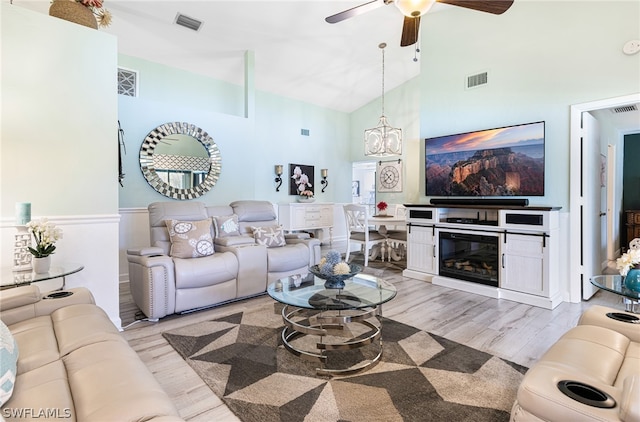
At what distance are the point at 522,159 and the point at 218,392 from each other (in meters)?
3.96

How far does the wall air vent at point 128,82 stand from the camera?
465 cm

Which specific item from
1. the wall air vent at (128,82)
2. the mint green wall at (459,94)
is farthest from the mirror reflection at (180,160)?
the wall air vent at (128,82)

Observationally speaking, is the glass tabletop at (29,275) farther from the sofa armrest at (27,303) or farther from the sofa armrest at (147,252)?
the sofa armrest at (147,252)

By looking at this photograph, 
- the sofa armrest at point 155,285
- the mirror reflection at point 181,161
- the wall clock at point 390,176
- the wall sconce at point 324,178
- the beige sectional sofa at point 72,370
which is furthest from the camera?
the wall sconce at point 324,178

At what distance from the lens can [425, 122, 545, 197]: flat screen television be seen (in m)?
3.71

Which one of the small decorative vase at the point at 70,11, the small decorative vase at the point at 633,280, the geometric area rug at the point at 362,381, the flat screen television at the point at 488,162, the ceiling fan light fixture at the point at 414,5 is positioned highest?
the small decorative vase at the point at 70,11

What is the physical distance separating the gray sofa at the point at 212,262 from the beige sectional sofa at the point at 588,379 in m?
2.73

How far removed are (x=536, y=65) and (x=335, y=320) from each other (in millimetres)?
3767

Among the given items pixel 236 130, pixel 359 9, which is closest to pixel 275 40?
pixel 236 130

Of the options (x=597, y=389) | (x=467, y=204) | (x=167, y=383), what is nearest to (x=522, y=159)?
(x=467, y=204)

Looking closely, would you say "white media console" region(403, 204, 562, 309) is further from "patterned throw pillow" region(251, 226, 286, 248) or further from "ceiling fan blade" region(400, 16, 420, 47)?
"ceiling fan blade" region(400, 16, 420, 47)

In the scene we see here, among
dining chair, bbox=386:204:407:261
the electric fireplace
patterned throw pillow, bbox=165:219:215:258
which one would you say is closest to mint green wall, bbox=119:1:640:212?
dining chair, bbox=386:204:407:261

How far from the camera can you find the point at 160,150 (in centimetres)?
480

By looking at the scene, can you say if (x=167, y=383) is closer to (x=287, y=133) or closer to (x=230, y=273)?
Answer: (x=230, y=273)
